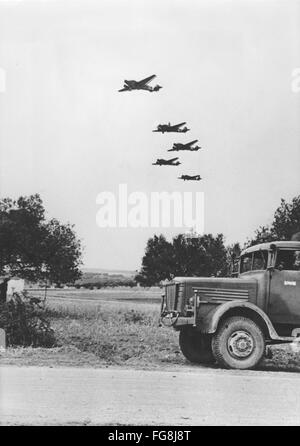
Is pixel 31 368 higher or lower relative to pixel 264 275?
lower

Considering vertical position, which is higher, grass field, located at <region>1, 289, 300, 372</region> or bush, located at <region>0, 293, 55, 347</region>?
bush, located at <region>0, 293, 55, 347</region>

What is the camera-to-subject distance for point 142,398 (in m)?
8.09

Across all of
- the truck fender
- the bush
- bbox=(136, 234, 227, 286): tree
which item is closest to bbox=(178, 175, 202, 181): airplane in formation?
the bush

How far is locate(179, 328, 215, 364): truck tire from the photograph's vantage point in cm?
1329

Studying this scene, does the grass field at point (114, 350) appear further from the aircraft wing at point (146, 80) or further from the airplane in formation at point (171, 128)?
the aircraft wing at point (146, 80)

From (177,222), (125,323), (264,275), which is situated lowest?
(125,323)

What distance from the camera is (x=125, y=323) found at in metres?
21.2

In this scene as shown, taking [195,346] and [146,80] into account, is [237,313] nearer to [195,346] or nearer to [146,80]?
[195,346]

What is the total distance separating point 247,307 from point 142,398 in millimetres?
4364

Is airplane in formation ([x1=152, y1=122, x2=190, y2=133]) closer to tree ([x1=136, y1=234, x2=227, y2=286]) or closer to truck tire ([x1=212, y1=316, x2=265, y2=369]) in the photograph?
truck tire ([x1=212, y1=316, x2=265, y2=369])

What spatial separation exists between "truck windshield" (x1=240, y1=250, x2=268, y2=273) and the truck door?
36 centimetres
